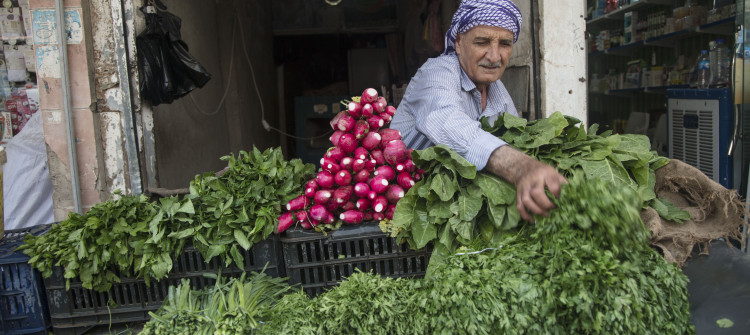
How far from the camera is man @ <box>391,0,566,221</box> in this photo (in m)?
1.98

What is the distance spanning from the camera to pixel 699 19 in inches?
198

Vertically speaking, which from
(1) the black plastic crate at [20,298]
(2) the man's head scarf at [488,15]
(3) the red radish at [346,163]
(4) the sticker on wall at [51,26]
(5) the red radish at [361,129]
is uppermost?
(4) the sticker on wall at [51,26]

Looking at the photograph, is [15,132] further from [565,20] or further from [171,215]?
[565,20]

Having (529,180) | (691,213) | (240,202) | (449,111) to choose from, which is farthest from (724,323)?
(240,202)

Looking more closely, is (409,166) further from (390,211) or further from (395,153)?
(390,211)

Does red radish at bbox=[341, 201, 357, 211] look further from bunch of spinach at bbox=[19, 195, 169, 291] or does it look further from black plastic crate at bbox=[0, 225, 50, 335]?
black plastic crate at bbox=[0, 225, 50, 335]

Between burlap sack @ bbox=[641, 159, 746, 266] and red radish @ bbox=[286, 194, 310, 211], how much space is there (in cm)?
156

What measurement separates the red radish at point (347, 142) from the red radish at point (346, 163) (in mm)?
47

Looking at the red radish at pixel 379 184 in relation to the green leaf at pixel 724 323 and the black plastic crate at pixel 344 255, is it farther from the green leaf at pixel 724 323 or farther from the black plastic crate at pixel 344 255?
the green leaf at pixel 724 323

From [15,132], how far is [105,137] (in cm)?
195

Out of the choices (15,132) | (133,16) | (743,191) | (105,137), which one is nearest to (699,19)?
(743,191)

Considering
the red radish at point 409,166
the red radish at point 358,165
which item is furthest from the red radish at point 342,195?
the red radish at point 409,166

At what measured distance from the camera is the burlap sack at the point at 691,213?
1.96 meters

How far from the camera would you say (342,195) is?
7.91ft
